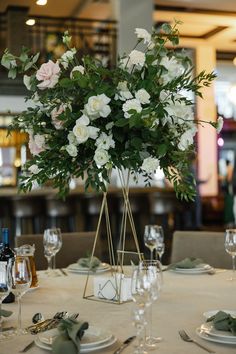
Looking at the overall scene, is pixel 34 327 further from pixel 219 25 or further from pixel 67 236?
pixel 219 25

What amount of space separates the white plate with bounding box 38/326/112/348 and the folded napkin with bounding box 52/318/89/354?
0.03 m

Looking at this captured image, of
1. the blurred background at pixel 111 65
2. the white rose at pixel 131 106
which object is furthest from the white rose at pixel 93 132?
the blurred background at pixel 111 65

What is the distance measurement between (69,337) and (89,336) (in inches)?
4.5

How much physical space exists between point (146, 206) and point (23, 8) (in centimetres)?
426

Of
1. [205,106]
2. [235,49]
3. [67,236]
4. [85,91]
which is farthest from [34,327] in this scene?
[235,49]

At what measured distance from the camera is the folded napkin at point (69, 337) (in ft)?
4.73

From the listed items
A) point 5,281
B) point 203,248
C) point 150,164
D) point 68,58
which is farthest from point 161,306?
point 203,248

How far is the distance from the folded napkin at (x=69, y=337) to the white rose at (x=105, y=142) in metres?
0.63

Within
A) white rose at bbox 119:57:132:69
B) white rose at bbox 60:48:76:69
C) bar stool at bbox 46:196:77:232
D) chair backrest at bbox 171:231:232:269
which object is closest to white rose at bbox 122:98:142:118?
white rose at bbox 119:57:132:69

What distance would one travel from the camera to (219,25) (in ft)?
34.0

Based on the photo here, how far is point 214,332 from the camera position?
1.63 metres

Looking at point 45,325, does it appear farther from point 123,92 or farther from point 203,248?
point 203,248

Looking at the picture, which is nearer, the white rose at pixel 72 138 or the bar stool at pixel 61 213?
the white rose at pixel 72 138

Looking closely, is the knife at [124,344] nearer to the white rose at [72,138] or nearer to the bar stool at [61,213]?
the white rose at [72,138]
